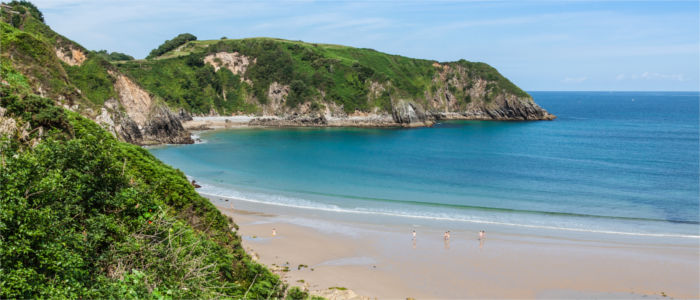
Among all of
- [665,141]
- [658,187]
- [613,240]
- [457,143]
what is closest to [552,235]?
[613,240]

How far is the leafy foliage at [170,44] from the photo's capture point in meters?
125

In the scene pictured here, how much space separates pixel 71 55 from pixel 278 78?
166 feet

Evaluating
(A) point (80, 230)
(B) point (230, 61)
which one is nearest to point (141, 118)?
(B) point (230, 61)

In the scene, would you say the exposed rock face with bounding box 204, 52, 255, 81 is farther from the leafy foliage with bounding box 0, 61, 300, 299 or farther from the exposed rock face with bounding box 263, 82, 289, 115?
the leafy foliage with bounding box 0, 61, 300, 299

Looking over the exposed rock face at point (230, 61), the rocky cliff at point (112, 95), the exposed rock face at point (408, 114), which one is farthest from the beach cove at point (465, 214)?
the exposed rock face at point (230, 61)

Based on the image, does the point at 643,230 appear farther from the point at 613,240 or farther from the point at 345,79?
the point at 345,79

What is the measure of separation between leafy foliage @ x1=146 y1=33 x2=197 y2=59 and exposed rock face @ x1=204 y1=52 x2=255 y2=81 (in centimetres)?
2062

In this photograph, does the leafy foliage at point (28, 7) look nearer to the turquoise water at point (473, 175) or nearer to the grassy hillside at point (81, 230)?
the turquoise water at point (473, 175)

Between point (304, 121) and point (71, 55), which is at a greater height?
point (71, 55)

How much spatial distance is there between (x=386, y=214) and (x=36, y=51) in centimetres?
2726

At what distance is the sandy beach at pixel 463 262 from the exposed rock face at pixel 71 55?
54307 millimetres

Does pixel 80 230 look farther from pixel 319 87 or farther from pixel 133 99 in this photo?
pixel 319 87

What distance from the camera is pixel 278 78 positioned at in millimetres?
109688

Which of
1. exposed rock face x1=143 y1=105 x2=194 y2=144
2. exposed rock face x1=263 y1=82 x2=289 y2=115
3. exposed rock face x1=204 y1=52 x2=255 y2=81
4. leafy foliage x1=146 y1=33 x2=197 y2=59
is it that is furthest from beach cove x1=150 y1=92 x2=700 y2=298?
leafy foliage x1=146 y1=33 x2=197 y2=59
